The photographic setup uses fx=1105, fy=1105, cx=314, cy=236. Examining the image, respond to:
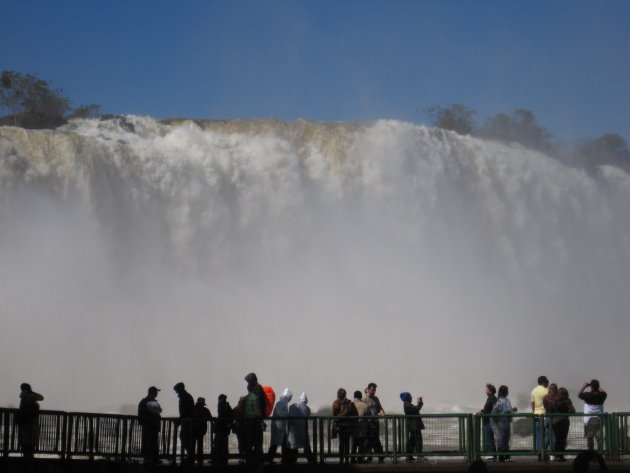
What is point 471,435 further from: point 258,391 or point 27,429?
point 27,429

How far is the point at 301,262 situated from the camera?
117 ft

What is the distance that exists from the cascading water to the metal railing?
13.8m

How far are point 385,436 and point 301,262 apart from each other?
20923 mm

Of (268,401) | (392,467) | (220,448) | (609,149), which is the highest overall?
(609,149)

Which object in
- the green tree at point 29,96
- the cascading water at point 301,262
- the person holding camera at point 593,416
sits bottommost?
the person holding camera at point 593,416

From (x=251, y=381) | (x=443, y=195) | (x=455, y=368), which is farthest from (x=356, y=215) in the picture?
(x=251, y=381)

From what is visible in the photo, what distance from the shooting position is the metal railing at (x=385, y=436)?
45.8 feet

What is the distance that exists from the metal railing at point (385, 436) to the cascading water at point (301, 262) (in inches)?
544

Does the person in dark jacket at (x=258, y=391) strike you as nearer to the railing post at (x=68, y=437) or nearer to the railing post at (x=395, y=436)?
the railing post at (x=395, y=436)

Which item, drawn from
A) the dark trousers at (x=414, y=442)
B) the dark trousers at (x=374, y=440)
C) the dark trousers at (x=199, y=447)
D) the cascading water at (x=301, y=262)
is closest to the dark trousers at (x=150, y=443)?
the dark trousers at (x=199, y=447)

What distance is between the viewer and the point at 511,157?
129ft

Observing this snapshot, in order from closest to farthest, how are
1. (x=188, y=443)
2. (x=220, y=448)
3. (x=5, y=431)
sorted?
(x=5, y=431) → (x=188, y=443) → (x=220, y=448)

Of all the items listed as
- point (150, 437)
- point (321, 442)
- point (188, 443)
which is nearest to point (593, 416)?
point (321, 442)

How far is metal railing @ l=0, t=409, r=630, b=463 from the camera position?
1397 centimetres
